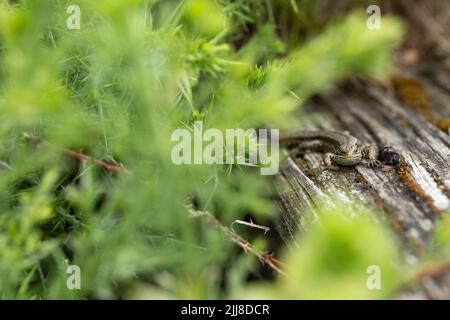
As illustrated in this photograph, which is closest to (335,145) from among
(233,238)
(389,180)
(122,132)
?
(389,180)

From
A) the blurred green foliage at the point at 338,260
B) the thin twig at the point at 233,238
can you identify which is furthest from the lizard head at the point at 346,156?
the blurred green foliage at the point at 338,260

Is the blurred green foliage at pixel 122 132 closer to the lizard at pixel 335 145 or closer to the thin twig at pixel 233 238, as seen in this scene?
the thin twig at pixel 233 238

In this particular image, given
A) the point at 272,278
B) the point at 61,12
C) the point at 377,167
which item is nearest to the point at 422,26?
the point at 377,167

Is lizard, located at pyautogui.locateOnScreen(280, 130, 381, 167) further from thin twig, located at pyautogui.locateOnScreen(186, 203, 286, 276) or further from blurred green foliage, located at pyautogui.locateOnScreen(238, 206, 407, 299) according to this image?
blurred green foliage, located at pyautogui.locateOnScreen(238, 206, 407, 299)

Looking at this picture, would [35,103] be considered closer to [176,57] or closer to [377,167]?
[176,57]

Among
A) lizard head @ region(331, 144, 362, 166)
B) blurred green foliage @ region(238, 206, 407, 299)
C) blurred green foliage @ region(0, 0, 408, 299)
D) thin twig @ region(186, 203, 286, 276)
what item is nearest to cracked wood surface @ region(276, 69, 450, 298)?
lizard head @ region(331, 144, 362, 166)

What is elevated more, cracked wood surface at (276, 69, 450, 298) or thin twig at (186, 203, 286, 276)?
cracked wood surface at (276, 69, 450, 298)
